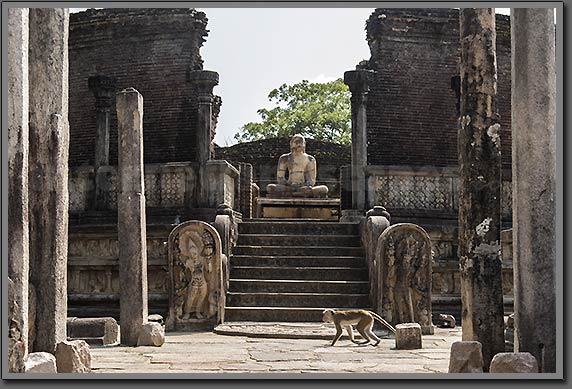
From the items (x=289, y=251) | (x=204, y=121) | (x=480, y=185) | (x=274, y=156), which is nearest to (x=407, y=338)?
(x=480, y=185)

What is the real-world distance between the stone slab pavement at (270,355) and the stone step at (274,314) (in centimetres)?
82

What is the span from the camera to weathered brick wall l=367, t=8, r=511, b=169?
67.8 ft

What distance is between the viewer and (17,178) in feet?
20.3

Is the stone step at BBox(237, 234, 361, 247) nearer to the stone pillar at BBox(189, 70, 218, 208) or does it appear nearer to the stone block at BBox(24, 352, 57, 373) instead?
the stone pillar at BBox(189, 70, 218, 208)

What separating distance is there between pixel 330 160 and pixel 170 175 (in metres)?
10.9

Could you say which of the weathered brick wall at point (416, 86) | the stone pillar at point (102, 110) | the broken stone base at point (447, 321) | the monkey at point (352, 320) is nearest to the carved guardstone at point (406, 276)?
the broken stone base at point (447, 321)

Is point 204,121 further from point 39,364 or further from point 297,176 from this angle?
point 39,364

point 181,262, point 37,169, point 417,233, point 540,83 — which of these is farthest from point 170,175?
point 540,83

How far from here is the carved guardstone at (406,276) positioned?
498 inches

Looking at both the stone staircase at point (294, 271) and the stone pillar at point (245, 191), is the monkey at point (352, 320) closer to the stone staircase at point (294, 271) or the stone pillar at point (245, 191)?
the stone staircase at point (294, 271)

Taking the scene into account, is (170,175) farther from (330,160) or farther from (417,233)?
(330,160)

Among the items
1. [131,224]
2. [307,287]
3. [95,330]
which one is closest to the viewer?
[131,224]

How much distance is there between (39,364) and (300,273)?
8373mm

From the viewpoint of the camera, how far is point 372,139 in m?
20.6
